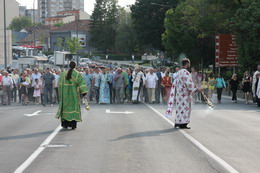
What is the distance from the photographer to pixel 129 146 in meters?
12.3

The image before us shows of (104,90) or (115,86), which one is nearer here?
(104,90)

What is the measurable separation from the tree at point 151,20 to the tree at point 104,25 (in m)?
45.8

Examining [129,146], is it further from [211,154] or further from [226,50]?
[226,50]

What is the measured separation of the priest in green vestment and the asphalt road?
0.39 metres

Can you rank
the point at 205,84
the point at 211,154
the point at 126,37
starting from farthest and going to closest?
the point at 126,37
the point at 205,84
the point at 211,154

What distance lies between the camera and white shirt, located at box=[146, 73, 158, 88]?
102ft

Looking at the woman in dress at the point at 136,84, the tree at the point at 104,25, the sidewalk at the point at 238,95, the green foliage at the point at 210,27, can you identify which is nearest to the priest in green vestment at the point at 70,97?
the woman in dress at the point at 136,84

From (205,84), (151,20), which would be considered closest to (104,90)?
(205,84)

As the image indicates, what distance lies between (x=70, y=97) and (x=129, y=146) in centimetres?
395

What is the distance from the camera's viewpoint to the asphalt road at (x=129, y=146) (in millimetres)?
9766

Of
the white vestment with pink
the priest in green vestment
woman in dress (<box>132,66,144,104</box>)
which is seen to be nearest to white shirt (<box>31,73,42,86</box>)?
woman in dress (<box>132,66,144,104</box>)

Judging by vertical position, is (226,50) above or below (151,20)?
below

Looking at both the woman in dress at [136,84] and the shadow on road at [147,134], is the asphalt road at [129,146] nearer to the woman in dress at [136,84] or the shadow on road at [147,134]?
the shadow on road at [147,134]

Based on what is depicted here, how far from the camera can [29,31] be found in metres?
191
